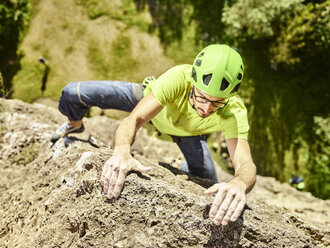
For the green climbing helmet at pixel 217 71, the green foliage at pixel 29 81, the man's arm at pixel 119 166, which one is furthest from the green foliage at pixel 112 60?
the man's arm at pixel 119 166

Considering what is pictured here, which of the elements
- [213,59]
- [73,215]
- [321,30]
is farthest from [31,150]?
[321,30]

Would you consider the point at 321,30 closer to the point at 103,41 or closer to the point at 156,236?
the point at 103,41

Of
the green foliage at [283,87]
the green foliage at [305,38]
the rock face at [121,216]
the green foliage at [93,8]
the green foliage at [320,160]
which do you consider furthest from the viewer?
the green foliage at [93,8]

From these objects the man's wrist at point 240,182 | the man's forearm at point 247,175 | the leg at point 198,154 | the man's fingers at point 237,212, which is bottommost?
the leg at point 198,154

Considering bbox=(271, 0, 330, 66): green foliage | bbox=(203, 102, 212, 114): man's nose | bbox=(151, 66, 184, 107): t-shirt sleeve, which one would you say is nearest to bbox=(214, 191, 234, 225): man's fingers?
bbox=(203, 102, 212, 114): man's nose

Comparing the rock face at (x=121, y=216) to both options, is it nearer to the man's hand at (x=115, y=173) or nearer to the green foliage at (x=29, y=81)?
the man's hand at (x=115, y=173)

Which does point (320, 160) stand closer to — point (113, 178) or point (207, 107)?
point (207, 107)

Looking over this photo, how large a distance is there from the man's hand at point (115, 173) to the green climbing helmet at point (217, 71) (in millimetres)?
1512

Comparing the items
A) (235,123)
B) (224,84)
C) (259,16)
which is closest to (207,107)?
(224,84)

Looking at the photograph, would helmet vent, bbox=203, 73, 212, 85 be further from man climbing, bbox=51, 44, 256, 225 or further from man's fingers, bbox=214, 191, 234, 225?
man's fingers, bbox=214, 191, 234, 225

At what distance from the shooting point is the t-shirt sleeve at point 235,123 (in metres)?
3.97

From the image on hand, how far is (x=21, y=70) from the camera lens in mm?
9680

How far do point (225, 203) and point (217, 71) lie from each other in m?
1.81

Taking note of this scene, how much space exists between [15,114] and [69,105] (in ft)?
8.08
